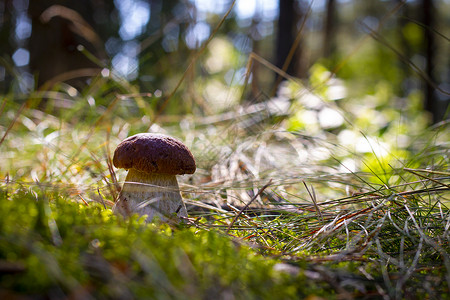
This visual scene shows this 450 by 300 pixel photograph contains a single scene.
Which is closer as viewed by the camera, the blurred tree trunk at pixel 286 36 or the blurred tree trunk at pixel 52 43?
the blurred tree trunk at pixel 286 36

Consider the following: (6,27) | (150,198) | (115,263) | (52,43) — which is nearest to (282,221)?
(150,198)

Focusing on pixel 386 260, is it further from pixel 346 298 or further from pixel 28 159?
pixel 28 159

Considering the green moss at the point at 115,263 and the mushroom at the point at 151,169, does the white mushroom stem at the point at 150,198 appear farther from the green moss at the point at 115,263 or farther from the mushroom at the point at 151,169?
the green moss at the point at 115,263

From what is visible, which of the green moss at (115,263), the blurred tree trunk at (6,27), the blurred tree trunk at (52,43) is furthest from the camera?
the blurred tree trunk at (6,27)

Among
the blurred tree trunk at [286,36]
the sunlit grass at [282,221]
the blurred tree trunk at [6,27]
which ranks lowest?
the sunlit grass at [282,221]

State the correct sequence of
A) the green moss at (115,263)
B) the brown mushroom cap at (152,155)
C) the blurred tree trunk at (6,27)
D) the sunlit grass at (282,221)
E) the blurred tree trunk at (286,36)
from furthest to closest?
the blurred tree trunk at (6,27), the blurred tree trunk at (286,36), the brown mushroom cap at (152,155), the sunlit grass at (282,221), the green moss at (115,263)

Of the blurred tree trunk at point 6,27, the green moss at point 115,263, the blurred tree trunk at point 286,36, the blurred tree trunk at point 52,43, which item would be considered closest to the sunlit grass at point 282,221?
the green moss at point 115,263

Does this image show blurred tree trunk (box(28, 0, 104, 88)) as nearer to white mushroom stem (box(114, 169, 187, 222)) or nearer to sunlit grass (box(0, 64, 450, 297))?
sunlit grass (box(0, 64, 450, 297))
